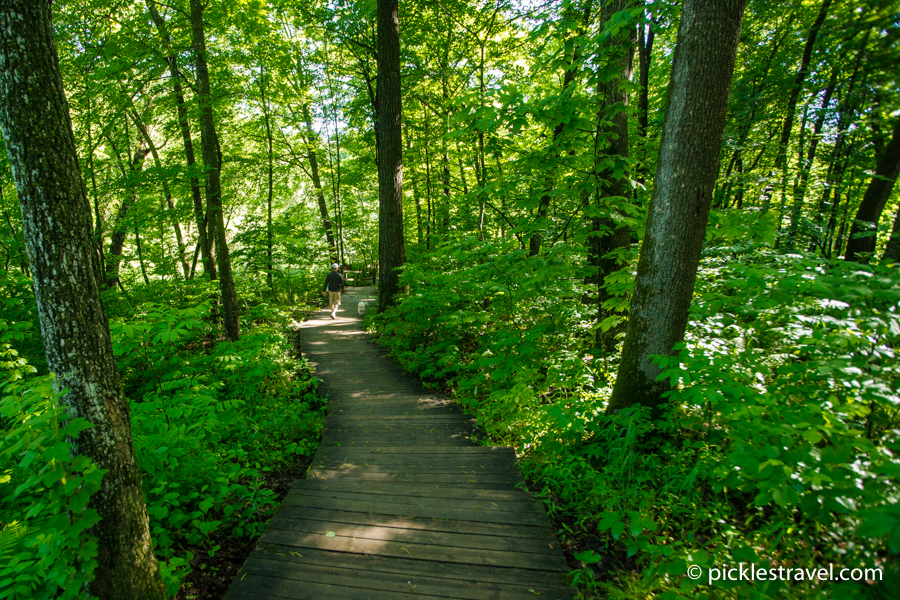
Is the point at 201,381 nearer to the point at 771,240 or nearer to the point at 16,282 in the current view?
the point at 16,282

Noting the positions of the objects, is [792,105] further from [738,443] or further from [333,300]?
[333,300]

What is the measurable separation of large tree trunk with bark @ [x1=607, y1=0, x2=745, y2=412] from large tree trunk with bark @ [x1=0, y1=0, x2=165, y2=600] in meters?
3.86

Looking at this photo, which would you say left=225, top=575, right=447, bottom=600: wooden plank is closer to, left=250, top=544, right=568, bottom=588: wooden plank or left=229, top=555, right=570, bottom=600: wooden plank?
left=229, top=555, right=570, bottom=600: wooden plank

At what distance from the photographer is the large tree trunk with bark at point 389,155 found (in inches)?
335

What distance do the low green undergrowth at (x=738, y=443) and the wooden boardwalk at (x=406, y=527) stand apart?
333mm

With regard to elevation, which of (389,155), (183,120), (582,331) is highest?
(183,120)

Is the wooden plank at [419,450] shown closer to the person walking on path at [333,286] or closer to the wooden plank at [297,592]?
the wooden plank at [297,592]

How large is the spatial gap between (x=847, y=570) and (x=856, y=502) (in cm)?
51

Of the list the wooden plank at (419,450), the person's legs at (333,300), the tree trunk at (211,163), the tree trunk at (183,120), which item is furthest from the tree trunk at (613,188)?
the person's legs at (333,300)

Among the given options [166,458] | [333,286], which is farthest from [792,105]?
[333,286]

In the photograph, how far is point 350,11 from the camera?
10.1m

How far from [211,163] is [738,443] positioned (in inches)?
365

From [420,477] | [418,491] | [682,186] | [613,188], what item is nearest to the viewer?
[682,186]

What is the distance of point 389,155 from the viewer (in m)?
9.11
